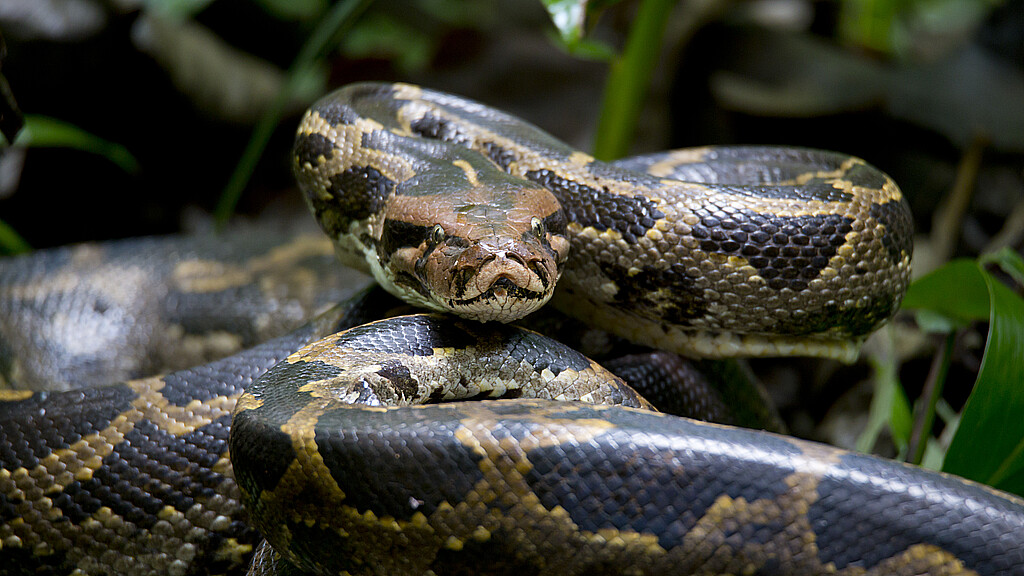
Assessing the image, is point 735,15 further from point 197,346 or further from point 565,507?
point 565,507

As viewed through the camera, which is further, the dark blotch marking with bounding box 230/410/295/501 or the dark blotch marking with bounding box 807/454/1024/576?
the dark blotch marking with bounding box 230/410/295/501

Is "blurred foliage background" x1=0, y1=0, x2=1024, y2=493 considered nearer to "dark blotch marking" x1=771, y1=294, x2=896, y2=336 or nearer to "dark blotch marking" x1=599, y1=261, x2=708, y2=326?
"dark blotch marking" x1=771, y1=294, x2=896, y2=336

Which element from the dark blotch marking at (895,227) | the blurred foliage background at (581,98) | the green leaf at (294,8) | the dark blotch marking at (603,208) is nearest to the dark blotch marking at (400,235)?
the dark blotch marking at (603,208)

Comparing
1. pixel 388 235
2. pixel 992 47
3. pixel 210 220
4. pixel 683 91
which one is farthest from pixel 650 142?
pixel 388 235

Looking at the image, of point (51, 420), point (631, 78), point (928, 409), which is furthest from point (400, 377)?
point (631, 78)

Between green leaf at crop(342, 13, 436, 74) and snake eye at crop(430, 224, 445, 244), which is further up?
green leaf at crop(342, 13, 436, 74)

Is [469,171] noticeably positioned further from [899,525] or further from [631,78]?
[631,78]

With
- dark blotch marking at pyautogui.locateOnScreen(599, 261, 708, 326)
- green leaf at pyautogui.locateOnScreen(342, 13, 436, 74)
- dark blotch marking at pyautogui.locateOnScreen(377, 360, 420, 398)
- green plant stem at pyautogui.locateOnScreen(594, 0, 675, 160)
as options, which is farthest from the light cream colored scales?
green leaf at pyautogui.locateOnScreen(342, 13, 436, 74)

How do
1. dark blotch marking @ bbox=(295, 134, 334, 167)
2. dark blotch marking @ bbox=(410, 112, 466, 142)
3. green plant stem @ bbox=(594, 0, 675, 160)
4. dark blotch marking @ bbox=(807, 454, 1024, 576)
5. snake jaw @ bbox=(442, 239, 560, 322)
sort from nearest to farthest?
dark blotch marking @ bbox=(807, 454, 1024, 576)
snake jaw @ bbox=(442, 239, 560, 322)
dark blotch marking @ bbox=(295, 134, 334, 167)
dark blotch marking @ bbox=(410, 112, 466, 142)
green plant stem @ bbox=(594, 0, 675, 160)

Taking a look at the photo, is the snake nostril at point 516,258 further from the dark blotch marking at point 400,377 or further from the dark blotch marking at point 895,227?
the dark blotch marking at point 895,227
